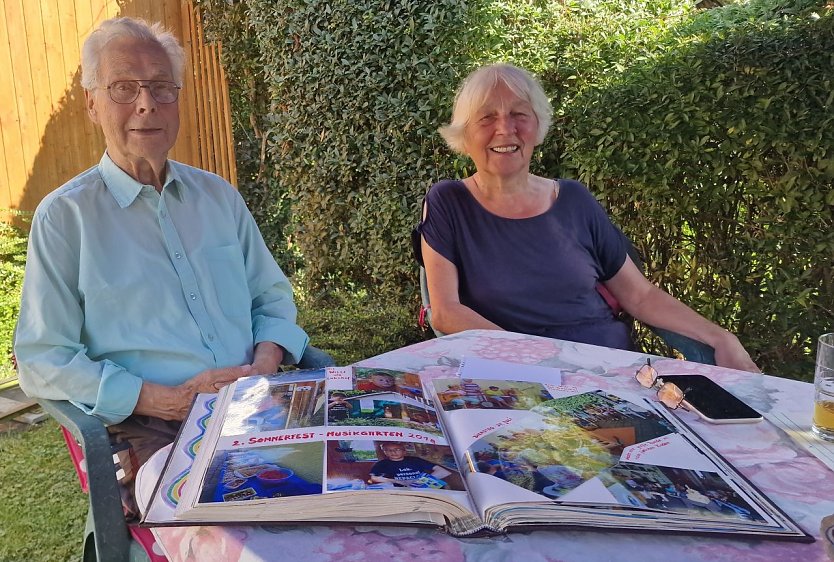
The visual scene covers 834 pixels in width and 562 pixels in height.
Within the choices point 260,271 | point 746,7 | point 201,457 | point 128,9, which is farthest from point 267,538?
point 128,9

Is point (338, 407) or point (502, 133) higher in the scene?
point (502, 133)

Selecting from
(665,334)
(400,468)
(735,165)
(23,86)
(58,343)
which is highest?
(23,86)

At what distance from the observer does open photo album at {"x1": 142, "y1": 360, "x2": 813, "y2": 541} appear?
2.56 feet

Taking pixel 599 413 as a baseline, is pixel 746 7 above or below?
above

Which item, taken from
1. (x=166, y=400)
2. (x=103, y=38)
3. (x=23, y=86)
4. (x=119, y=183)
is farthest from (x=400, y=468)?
(x=23, y=86)

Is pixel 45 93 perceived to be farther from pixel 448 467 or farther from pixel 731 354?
pixel 448 467

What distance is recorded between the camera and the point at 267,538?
0.78m

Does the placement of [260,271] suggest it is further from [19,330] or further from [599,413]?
[599,413]

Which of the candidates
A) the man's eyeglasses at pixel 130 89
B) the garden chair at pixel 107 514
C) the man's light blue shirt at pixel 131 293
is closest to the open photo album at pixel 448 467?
the garden chair at pixel 107 514

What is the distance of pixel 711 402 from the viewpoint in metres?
1.17

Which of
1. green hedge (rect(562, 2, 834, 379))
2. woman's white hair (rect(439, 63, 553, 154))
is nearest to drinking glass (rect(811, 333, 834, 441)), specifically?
woman's white hair (rect(439, 63, 553, 154))

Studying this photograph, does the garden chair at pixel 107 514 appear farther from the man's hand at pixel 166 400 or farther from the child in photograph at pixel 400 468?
the child in photograph at pixel 400 468

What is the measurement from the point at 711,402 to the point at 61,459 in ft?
9.54

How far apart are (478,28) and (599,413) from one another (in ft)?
9.13
